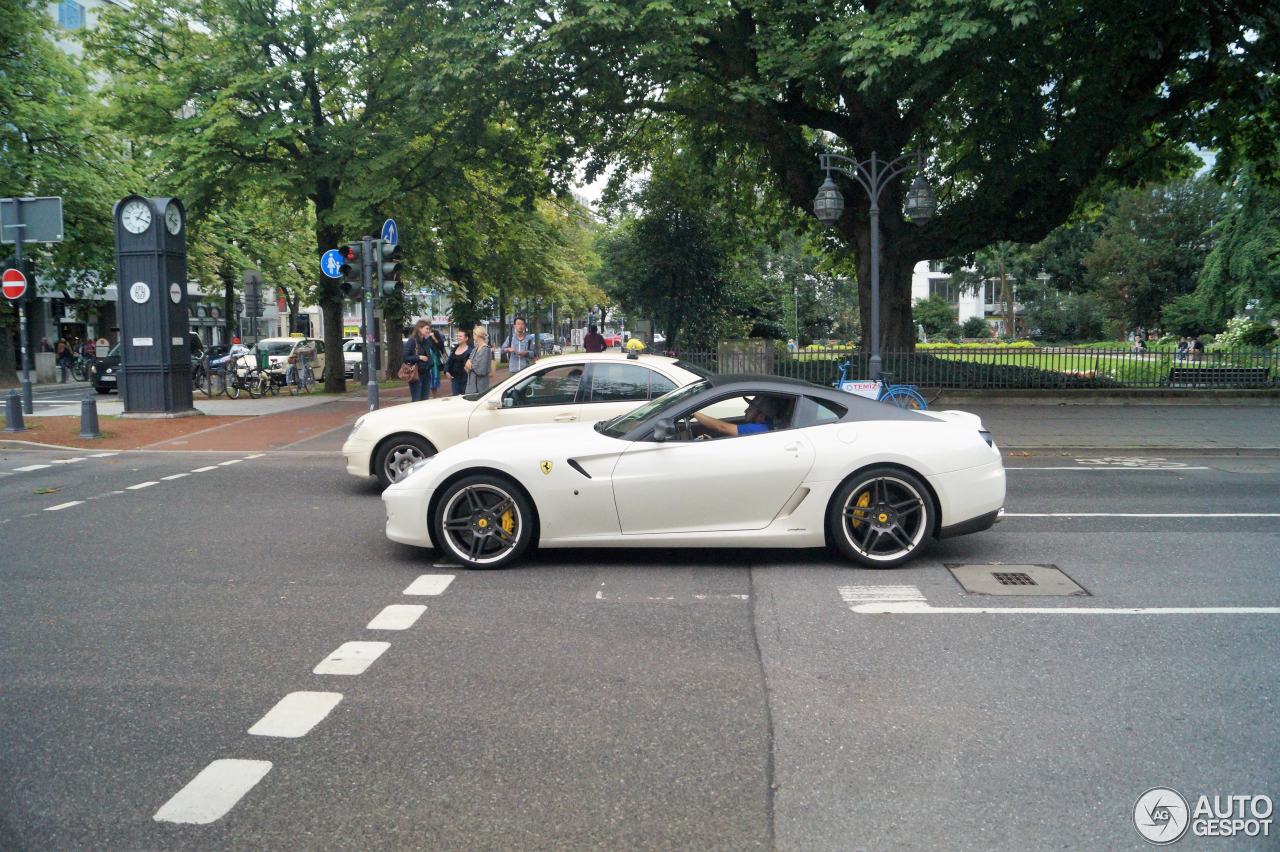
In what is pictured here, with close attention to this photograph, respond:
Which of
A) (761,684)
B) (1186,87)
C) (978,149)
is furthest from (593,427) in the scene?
(1186,87)

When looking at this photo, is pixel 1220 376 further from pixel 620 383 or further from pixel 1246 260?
pixel 1246 260

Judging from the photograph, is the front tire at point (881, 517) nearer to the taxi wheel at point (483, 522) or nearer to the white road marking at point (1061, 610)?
the white road marking at point (1061, 610)

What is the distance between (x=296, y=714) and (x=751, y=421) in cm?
387

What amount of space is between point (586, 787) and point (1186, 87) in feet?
68.0

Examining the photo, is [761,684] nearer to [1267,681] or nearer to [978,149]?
[1267,681]

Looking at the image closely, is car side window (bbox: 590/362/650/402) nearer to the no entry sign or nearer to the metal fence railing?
the metal fence railing

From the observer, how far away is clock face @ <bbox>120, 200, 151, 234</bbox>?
2000 centimetres

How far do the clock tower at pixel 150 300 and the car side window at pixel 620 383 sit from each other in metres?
12.7

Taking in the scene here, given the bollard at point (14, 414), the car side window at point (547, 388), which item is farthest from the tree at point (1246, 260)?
the bollard at point (14, 414)

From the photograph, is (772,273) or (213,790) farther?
(772,273)

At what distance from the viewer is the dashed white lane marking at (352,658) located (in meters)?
5.18

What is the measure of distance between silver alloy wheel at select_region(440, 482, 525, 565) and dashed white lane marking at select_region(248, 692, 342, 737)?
101 inches

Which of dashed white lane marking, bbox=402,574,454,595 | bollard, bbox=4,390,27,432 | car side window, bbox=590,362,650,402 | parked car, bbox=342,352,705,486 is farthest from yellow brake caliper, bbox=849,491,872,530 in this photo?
bollard, bbox=4,390,27,432

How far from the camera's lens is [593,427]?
7.66m
